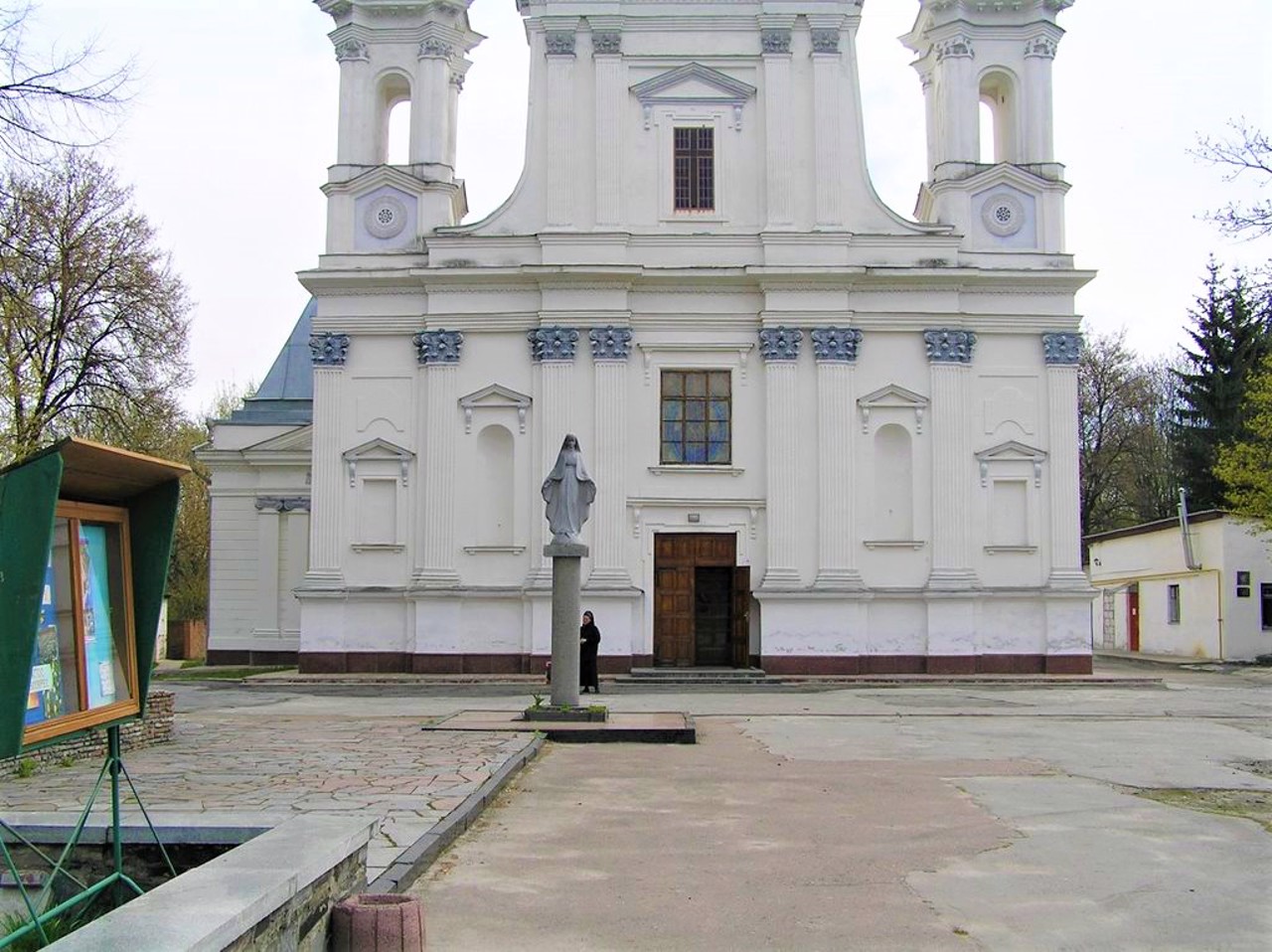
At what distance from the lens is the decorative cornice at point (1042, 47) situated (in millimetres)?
32250

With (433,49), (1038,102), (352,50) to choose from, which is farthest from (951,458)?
(352,50)

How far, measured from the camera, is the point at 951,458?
3056 cm

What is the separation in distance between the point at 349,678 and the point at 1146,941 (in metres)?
23.7

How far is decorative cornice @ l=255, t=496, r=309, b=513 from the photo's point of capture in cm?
3612

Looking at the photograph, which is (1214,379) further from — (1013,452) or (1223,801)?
(1223,801)

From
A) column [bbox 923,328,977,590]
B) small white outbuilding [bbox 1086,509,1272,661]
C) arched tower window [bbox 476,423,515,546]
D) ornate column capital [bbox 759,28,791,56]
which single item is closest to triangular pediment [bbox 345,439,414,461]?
arched tower window [bbox 476,423,515,546]

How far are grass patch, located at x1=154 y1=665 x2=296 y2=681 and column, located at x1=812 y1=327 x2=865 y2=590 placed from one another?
43.6ft

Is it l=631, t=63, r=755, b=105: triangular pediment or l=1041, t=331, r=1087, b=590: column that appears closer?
l=1041, t=331, r=1087, b=590: column

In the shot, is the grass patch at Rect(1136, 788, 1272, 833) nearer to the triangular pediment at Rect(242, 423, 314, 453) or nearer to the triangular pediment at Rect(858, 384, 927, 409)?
the triangular pediment at Rect(858, 384, 927, 409)

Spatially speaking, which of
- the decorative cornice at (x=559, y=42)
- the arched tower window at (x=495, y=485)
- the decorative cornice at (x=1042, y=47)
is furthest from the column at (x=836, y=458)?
the decorative cornice at (x=559, y=42)

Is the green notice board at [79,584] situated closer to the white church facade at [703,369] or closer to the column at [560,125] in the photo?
the white church facade at [703,369]

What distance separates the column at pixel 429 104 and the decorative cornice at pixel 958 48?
11.8 m

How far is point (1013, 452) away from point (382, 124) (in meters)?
17.0

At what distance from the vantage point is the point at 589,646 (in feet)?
78.4
